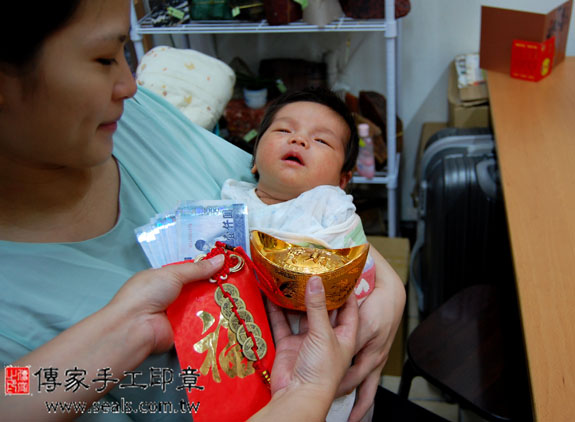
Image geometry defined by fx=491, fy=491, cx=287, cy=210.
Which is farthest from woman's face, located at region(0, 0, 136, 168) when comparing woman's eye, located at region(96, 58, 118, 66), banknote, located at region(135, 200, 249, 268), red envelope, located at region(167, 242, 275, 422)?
red envelope, located at region(167, 242, 275, 422)

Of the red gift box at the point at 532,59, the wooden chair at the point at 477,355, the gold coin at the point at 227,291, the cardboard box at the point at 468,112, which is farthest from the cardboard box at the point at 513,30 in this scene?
the gold coin at the point at 227,291

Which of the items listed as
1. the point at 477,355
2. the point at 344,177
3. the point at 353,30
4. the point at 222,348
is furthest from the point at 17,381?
the point at 353,30

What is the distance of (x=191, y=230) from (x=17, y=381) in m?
0.39

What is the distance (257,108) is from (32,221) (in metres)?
1.80

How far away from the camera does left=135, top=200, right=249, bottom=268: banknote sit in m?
0.92

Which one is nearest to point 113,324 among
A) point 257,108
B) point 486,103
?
point 257,108

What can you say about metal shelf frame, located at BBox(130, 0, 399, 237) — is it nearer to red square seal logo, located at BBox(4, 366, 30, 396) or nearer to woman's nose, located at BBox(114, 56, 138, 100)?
woman's nose, located at BBox(114, 56, 138, 100)

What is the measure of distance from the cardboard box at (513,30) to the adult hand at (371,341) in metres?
1.64

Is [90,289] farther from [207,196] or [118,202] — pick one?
[207,196]

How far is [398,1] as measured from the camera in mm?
2146

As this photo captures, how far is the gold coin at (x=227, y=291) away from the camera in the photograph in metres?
0.88

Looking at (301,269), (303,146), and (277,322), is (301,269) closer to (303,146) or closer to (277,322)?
(277,322)

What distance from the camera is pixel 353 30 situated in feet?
7.41

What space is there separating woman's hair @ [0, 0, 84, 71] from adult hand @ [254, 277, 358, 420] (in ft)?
1.70
